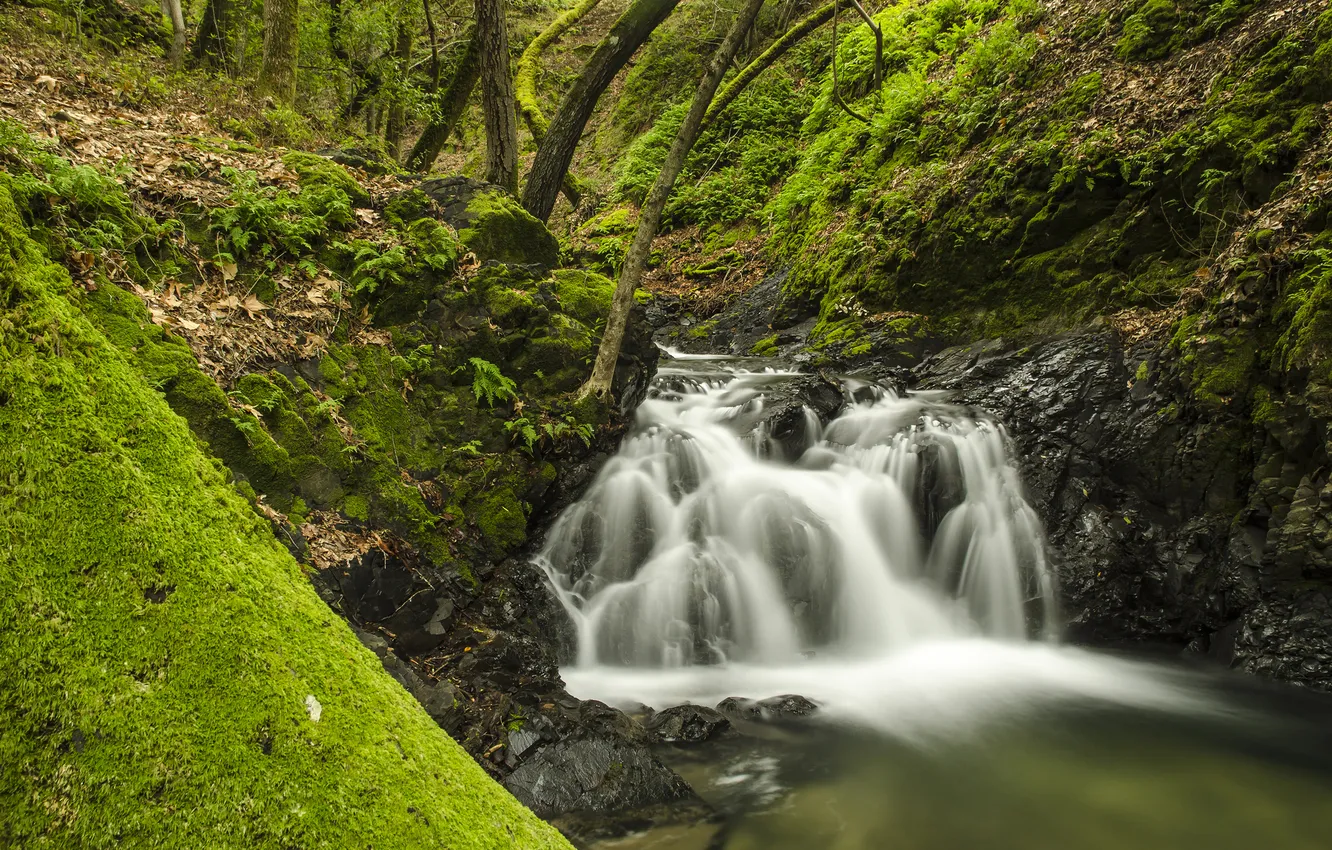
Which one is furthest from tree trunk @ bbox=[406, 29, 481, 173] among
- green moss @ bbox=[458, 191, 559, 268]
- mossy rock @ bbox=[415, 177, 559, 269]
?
green moss @ bbox=[458, 191, 559, 268]

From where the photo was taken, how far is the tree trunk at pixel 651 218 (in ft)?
24.4

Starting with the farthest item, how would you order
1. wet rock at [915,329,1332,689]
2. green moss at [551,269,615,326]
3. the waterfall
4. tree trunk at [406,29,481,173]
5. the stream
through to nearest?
tree trunk at [406,29,481,173]
green moss at [551,269,615,326]
the waterfall
wet rock at [915,329,1332,689]
the stream

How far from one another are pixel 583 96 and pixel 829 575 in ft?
22.2

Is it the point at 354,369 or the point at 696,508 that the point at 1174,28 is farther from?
the point at 354,369

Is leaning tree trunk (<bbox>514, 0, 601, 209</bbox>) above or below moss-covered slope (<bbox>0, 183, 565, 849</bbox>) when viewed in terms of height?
above

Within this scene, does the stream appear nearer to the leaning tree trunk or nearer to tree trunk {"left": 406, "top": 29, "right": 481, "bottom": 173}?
the leaning tree trunk

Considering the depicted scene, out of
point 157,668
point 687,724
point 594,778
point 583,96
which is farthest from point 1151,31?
point 157,668

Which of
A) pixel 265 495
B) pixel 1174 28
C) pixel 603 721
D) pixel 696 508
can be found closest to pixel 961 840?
pixel 603 721

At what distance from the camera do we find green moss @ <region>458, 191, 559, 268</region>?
7.77m

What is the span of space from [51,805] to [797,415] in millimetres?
8358

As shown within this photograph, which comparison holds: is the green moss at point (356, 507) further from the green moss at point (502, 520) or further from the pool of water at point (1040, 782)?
the pool of water at point (1040, 782)

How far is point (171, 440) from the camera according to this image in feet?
6.91

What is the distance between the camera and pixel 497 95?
8555 mm

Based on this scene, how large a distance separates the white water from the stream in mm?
25
